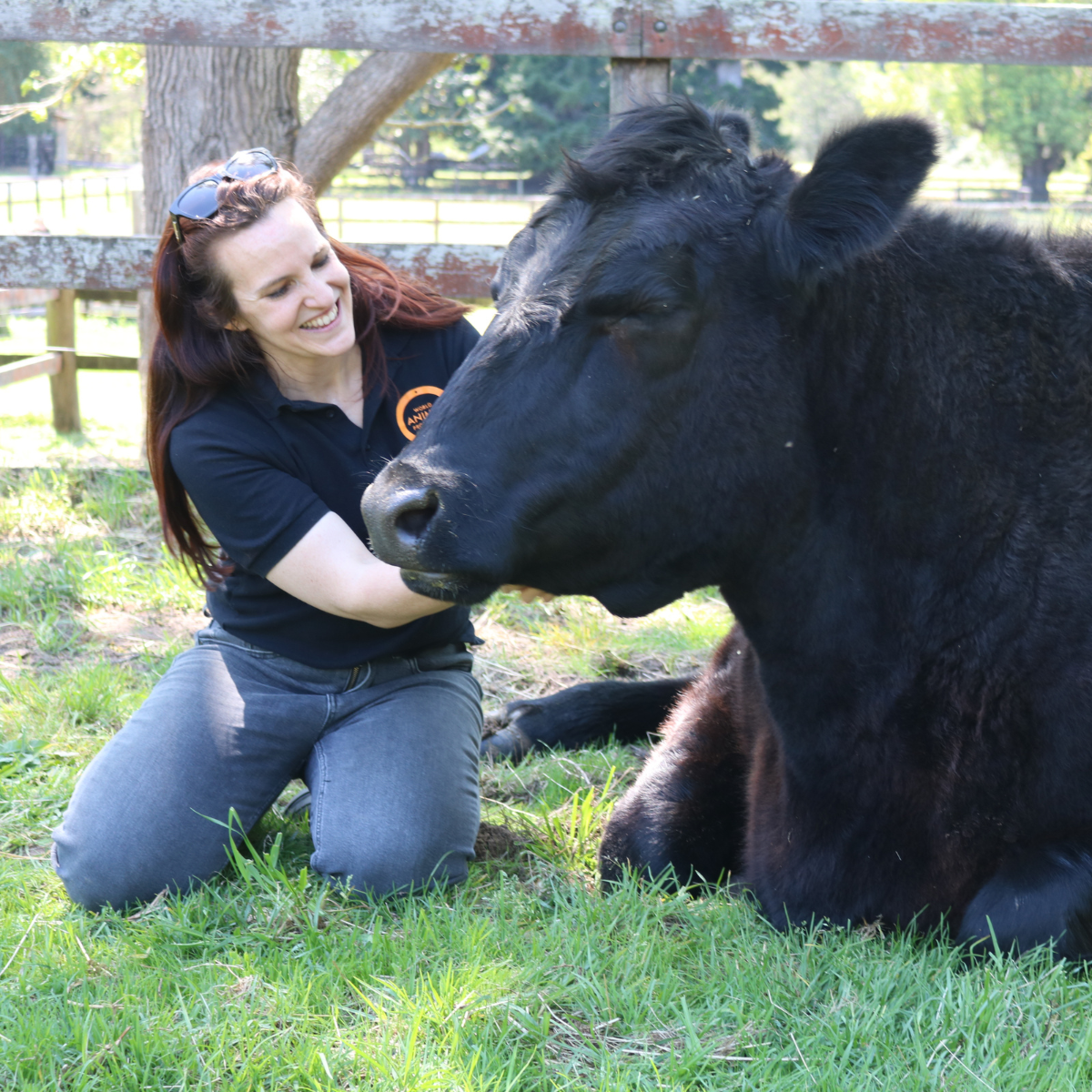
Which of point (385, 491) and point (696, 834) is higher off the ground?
point (385, 491)

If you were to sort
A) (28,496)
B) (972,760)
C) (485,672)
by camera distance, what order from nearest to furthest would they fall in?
(972,760)
(485,672)
(28,496)

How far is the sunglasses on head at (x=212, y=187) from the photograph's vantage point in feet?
10.3

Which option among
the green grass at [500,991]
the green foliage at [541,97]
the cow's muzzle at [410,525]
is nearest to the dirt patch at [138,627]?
the green grass at [500,991]

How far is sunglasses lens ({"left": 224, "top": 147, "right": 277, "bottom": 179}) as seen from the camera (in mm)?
3172

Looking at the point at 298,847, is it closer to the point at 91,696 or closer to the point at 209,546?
the point at 209,546

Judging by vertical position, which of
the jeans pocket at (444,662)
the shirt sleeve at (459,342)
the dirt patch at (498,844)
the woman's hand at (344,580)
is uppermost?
the shirt sleeve at (459,342)

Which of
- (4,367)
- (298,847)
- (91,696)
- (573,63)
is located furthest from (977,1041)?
(573,63)

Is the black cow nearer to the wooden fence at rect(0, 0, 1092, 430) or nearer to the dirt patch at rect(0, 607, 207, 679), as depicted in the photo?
the dirt patch at rect(0, 607, 207, 679)

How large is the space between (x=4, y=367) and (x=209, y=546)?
7084 mm

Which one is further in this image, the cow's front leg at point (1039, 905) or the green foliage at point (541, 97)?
the green foliage at point (541, 97)

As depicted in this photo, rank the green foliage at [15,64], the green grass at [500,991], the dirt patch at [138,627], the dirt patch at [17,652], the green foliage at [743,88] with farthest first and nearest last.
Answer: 1. the green foliage at [15,64]
2. the green foliage at [743,88]
3. the dirt patch at [138,627]
4. the dirt patch at [17,652]
5. the green grass at [500,991]

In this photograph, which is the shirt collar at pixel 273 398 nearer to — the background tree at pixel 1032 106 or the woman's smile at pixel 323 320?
the woman's smile at pixel 323 320

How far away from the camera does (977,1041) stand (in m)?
2.27

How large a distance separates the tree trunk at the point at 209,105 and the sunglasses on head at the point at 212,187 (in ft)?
12.6
